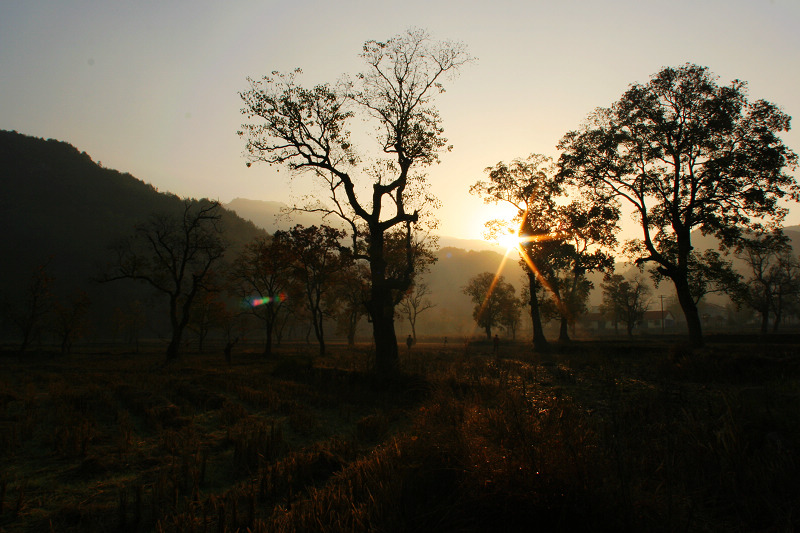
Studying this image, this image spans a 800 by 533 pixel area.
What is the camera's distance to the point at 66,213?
124938mm

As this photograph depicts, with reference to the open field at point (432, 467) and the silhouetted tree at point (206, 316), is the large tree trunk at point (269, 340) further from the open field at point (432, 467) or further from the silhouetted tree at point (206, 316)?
the open field at point (432, 467)

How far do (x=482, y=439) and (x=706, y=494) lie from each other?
101 inches

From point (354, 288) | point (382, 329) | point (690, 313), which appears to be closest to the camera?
point (382, 329)

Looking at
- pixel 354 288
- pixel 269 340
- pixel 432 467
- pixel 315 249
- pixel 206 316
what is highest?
pixel 315 249

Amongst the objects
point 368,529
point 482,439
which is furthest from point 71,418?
point 482,439

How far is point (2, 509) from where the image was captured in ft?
16.1

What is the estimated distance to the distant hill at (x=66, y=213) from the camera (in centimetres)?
10644

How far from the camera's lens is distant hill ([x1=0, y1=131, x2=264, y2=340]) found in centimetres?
10644

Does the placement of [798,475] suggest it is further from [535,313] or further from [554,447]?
[535,313]

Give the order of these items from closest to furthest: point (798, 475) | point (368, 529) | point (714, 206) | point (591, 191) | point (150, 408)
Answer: point (368, 529), point (798, 475), point (150, 408), point (714, 206), point (591, 191)

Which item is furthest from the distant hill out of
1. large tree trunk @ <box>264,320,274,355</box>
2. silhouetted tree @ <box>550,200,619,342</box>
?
silhouetted tree @ <box>550,200,619,342</box>

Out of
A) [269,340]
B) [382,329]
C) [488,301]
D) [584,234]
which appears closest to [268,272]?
[269,340]

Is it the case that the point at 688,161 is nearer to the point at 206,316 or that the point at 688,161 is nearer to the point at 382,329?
the point at 382,329

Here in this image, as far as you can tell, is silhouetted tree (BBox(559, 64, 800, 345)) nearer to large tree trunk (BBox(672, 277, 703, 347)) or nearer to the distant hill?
large tree trunk (BBox(672, 277, 703, 347))
